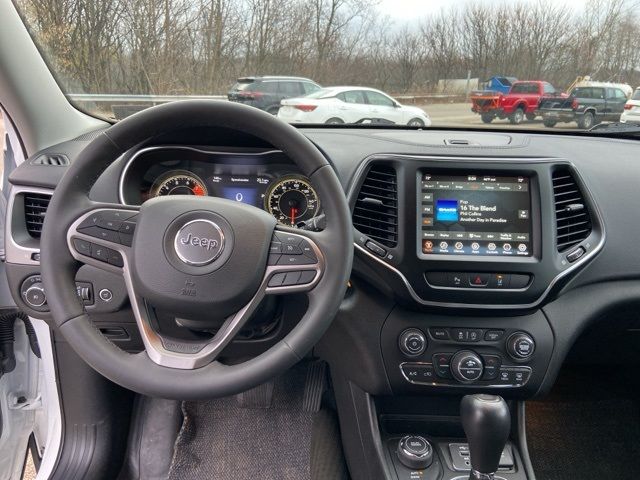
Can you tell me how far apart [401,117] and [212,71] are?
637mm

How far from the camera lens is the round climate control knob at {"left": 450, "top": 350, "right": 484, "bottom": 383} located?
5.27ft

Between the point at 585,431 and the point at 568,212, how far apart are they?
4.12ft

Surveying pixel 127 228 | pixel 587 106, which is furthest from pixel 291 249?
pixel 587 106

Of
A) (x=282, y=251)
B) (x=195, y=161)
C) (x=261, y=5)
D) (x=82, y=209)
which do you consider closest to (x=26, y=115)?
(x=195, y=161)

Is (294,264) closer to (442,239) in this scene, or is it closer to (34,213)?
(442,239)

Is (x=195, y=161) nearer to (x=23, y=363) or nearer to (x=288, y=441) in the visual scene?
(x=23, y=363)

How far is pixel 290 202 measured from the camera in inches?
62.7

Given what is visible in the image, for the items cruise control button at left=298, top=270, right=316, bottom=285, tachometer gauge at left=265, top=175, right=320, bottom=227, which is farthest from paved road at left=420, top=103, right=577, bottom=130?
cruise control button at left=298, top=270, right=316, bottom=285

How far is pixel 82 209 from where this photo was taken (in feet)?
4.06

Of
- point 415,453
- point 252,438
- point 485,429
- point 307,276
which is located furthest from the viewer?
point 252,438

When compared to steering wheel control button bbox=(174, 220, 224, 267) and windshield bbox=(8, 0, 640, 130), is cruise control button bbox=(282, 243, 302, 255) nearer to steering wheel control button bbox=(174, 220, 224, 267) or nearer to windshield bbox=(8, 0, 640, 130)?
steering wheel control button bbox=(174, 220, 224, 267)

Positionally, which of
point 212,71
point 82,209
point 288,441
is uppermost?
point 212,71

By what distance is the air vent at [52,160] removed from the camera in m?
1.60

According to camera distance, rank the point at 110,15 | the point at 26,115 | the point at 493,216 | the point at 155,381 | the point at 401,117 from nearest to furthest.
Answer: the point at 155,381 → the point at 493,216 → the point at 26,115 → the point at 110,15 → the point at 401,117
